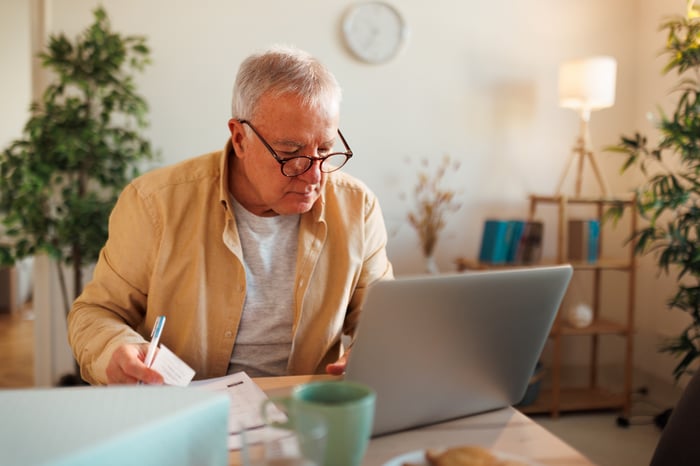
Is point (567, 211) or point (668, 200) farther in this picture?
point (567, 211)

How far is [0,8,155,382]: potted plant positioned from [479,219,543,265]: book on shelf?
1.66 meters

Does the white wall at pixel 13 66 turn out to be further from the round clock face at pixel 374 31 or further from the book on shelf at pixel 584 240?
the book on shelf at pixel 584 240

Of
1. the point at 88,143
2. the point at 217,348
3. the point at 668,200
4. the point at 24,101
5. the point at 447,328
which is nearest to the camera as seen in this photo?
the point at 447,328

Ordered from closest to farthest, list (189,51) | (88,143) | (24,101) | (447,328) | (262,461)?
(262,461)
(447,328)
(88,143)
(189,51)
(24,101)

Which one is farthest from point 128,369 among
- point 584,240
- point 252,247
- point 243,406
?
point 584,240

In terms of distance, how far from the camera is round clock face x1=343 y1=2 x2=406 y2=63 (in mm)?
3301

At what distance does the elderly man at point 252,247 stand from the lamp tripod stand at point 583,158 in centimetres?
217

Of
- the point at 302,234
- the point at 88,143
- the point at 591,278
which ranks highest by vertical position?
the point at 88,143

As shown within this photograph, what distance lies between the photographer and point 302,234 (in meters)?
1.53

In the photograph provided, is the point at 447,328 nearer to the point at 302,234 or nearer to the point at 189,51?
the point at 302,234

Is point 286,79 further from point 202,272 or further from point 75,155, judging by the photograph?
point 75,155

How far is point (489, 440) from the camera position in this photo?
3.18 ft

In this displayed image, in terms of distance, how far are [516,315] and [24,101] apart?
22.1 feet

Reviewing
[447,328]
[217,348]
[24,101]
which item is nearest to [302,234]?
[217,348]
